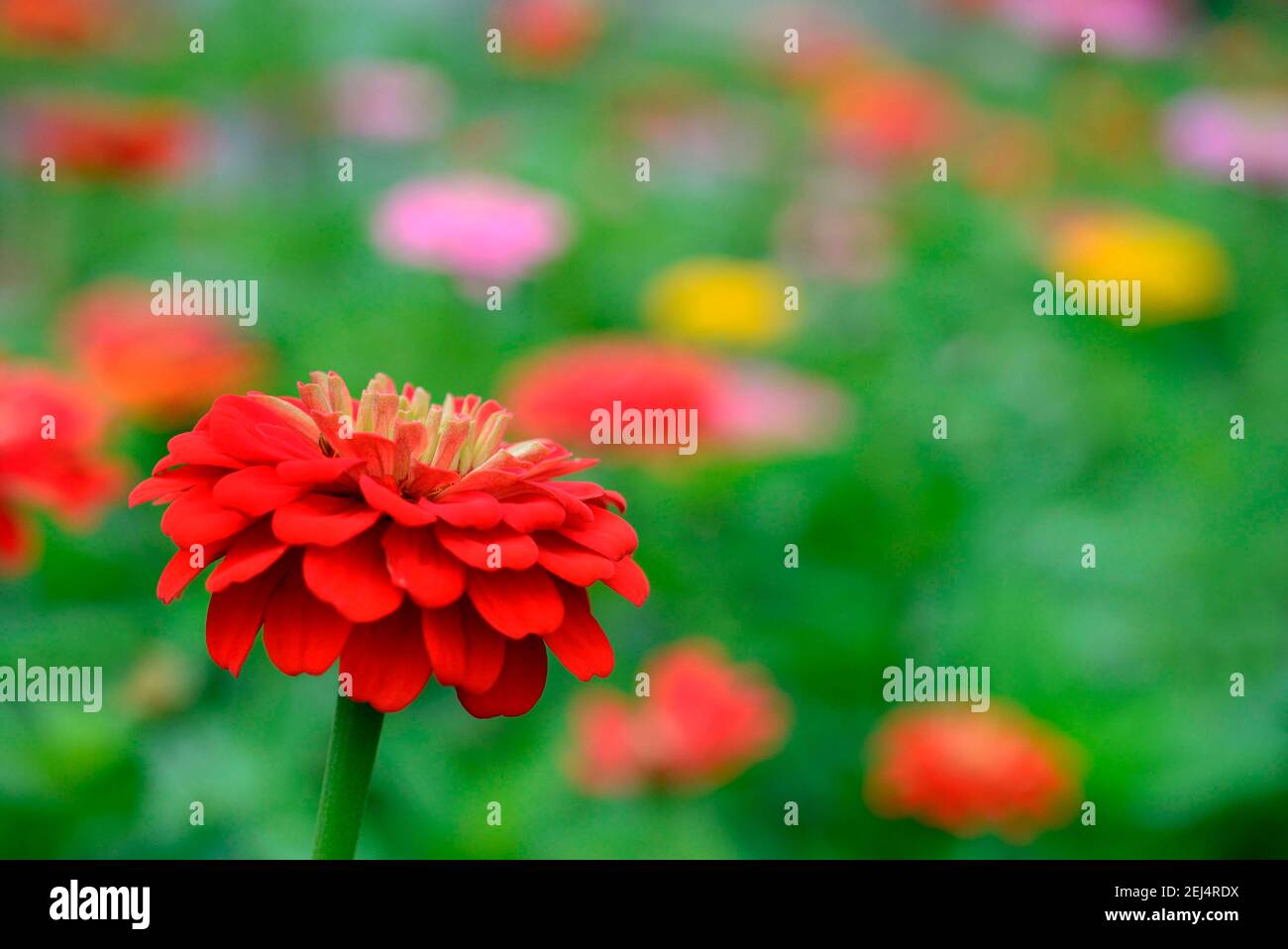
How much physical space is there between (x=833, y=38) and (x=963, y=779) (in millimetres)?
1469

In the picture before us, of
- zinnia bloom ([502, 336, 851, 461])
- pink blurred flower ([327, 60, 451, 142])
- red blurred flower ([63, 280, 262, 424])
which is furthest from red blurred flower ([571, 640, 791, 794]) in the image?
pink blurred flower ([327, 60, 451, 142])

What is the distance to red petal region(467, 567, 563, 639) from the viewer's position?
0.35m

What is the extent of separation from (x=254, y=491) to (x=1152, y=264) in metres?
1.31

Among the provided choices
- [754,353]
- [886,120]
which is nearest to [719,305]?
[754,353]

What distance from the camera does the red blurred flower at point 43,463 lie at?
65 centimetres

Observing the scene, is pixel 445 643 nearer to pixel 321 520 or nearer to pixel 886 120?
pixel 321 520

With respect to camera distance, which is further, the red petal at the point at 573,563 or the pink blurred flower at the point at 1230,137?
the pink blurred flower at the point at 1230,137

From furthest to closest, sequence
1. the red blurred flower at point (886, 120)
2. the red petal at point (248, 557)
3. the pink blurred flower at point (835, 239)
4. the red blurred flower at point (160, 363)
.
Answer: the red blurred flower at point (886, 120), the pink blurred flower at point (835, 239), the red blurred flower at point (160, 363), the red petal at point (248, 557)

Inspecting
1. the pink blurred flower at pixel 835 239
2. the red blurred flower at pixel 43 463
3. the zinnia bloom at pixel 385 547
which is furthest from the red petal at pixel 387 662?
the pink blurred flower at pixel 835 239

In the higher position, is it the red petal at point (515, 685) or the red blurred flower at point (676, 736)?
the red petal at point (515, 685)

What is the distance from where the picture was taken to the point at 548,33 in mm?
1826

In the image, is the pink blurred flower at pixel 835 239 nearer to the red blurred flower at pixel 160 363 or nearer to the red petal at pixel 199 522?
the red blurred flower at pixel 160 363

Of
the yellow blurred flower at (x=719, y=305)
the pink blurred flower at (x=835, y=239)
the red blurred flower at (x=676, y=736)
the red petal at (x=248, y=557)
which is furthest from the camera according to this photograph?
the pink blurred flower at (x=835, y=239)

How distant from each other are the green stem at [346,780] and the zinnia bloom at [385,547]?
0.03m
